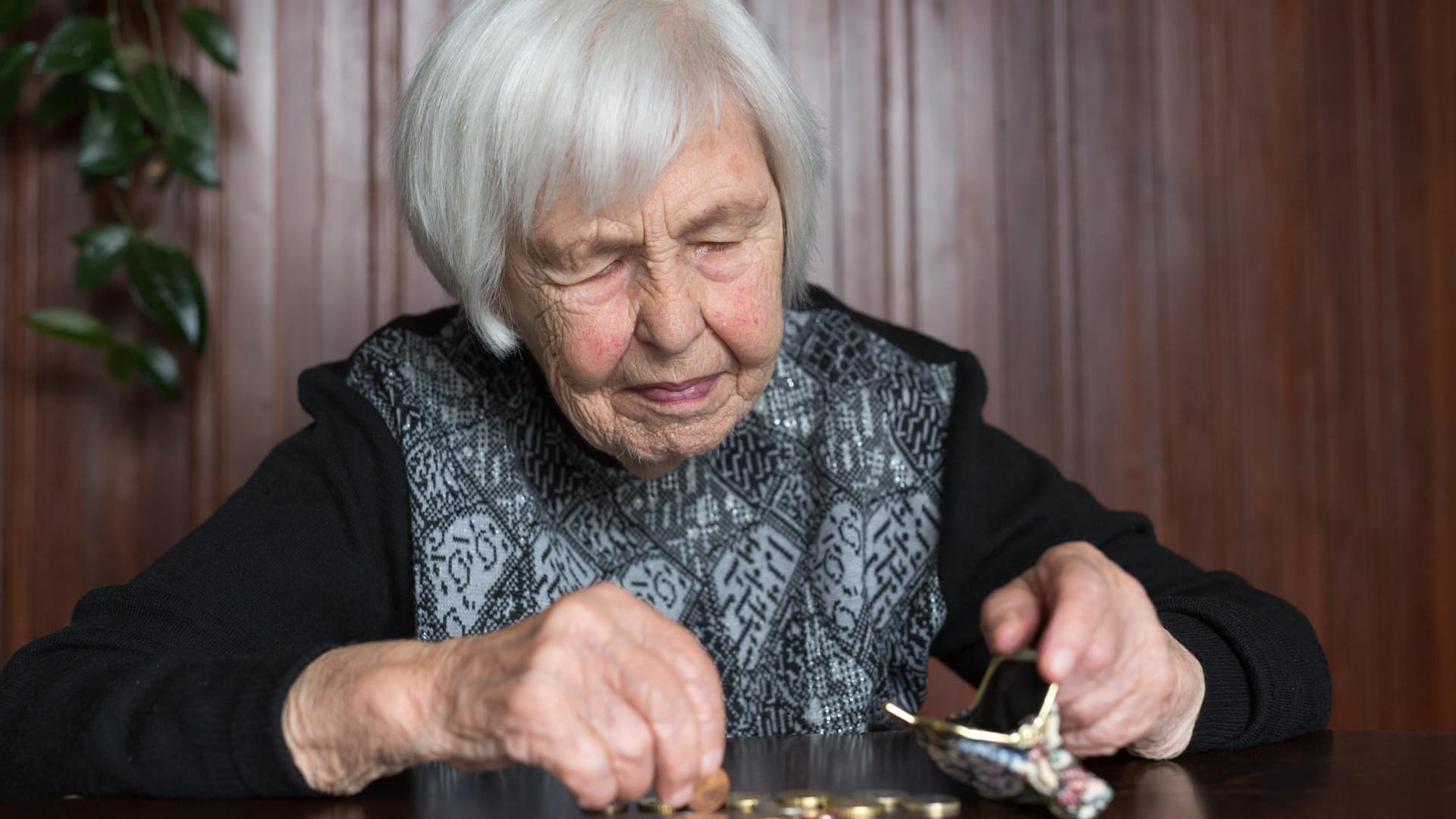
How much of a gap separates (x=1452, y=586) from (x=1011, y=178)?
1.39 meters

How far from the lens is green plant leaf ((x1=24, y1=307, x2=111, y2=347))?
2209 millimetres

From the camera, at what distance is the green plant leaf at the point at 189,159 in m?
2.26

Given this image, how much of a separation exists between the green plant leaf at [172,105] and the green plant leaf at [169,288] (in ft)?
0.66

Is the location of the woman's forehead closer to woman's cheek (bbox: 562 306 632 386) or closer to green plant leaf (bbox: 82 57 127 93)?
woman's cheek (bbox: 562 306 632 386)

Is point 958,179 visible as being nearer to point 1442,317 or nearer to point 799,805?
point 1442,317

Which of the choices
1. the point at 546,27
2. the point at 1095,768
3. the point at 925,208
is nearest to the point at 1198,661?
the point at 1095,768

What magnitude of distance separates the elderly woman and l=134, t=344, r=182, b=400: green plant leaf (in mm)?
911

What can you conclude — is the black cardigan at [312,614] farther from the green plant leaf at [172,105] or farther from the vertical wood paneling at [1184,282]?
the vertical wood paneling at [1184,282]

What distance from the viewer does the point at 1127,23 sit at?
2832 millimetres

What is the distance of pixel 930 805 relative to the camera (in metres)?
0.88

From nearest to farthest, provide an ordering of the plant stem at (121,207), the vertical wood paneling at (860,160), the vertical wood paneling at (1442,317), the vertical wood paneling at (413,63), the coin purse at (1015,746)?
the coin purse at (1015,746) → the plant stem at (121,207) → the vertical wood paneling at (413,63) → the vertical wood paneling at (860,160) → the vertical wood paneling at (1442,317)

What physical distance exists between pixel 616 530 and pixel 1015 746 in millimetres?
776

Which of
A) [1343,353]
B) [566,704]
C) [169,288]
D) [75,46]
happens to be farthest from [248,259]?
[1343,353]

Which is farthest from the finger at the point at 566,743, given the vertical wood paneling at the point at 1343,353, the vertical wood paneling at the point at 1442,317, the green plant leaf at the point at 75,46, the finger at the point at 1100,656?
the vertical wood paneling at the point at 1442,317
